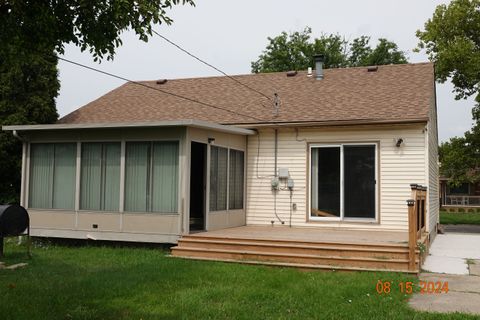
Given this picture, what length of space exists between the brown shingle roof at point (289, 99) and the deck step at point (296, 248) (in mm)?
4015

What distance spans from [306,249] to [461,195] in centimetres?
3156

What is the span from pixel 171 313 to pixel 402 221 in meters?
7.53

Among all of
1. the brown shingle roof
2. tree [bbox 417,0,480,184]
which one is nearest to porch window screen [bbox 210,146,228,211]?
the brown shingle roof

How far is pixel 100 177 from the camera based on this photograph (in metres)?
11.3

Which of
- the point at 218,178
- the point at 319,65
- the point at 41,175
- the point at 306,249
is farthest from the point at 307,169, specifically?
the point at 41,175

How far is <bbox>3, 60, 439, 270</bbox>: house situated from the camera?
10.7 m

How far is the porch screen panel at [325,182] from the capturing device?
12516mm

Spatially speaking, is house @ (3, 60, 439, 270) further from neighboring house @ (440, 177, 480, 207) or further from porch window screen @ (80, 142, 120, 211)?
neighboring house @ (440, 177, 480, 207)

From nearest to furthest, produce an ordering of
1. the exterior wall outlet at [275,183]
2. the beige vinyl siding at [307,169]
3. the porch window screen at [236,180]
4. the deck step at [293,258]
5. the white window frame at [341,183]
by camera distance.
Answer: the deck step at [293,258], the beige vinyl siding at [307,169], the white window frame at [341,183], the porch window screen at [236,180], the exterior wall outlet at [275,183]

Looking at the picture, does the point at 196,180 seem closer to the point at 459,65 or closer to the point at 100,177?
the point at 100,177

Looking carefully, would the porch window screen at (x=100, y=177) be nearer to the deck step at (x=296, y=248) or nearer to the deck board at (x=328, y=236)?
the deck step at (x=296, y=248)

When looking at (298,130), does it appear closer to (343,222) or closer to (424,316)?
(343,222)
